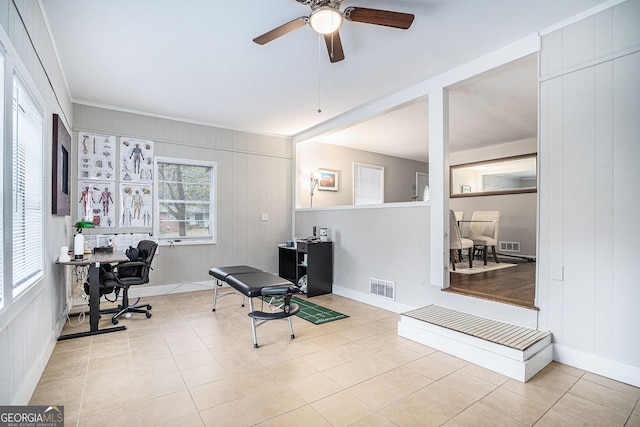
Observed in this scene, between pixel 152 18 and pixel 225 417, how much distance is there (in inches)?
114

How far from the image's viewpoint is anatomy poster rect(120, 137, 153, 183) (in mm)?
4520

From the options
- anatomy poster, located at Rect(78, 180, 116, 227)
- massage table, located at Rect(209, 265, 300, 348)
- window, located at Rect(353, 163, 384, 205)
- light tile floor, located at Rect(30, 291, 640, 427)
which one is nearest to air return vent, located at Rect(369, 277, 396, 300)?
light tile floor, located at Rect(30, 291, 640, 427)

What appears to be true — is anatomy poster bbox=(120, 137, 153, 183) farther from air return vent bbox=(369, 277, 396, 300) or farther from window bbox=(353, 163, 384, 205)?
window bbox=(353, 163, 384, 205)

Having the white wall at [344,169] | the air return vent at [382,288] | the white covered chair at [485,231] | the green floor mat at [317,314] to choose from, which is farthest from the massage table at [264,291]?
the white covered chair at [485,231]

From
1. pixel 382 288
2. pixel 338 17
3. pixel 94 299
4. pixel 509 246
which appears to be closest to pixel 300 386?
pixel 382 288

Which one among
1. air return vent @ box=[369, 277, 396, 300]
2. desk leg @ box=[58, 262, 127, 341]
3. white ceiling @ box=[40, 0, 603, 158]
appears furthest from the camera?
air return vent @ box=[369, 277, 396, 300]

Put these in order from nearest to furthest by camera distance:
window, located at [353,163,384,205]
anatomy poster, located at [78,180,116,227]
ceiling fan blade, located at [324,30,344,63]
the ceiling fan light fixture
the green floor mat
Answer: the ceiling fan light fixture → ceiling fan blade, located at [324,30,344,63] → the green floor mat → anatomy poster, located at [78,180,116,227] → window, located at [353,163,384,205]

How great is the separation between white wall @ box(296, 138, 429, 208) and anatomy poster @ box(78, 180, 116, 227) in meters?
2.94

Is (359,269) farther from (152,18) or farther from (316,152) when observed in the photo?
(152,18)

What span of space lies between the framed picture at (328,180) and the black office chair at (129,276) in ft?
11.2

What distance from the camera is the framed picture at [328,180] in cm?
630

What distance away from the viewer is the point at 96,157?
4328 millimetres

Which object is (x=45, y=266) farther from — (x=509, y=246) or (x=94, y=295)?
(x=509, y=246)

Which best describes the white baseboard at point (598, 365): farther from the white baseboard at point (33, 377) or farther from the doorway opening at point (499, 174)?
the white baseboard at point (33, 377)
